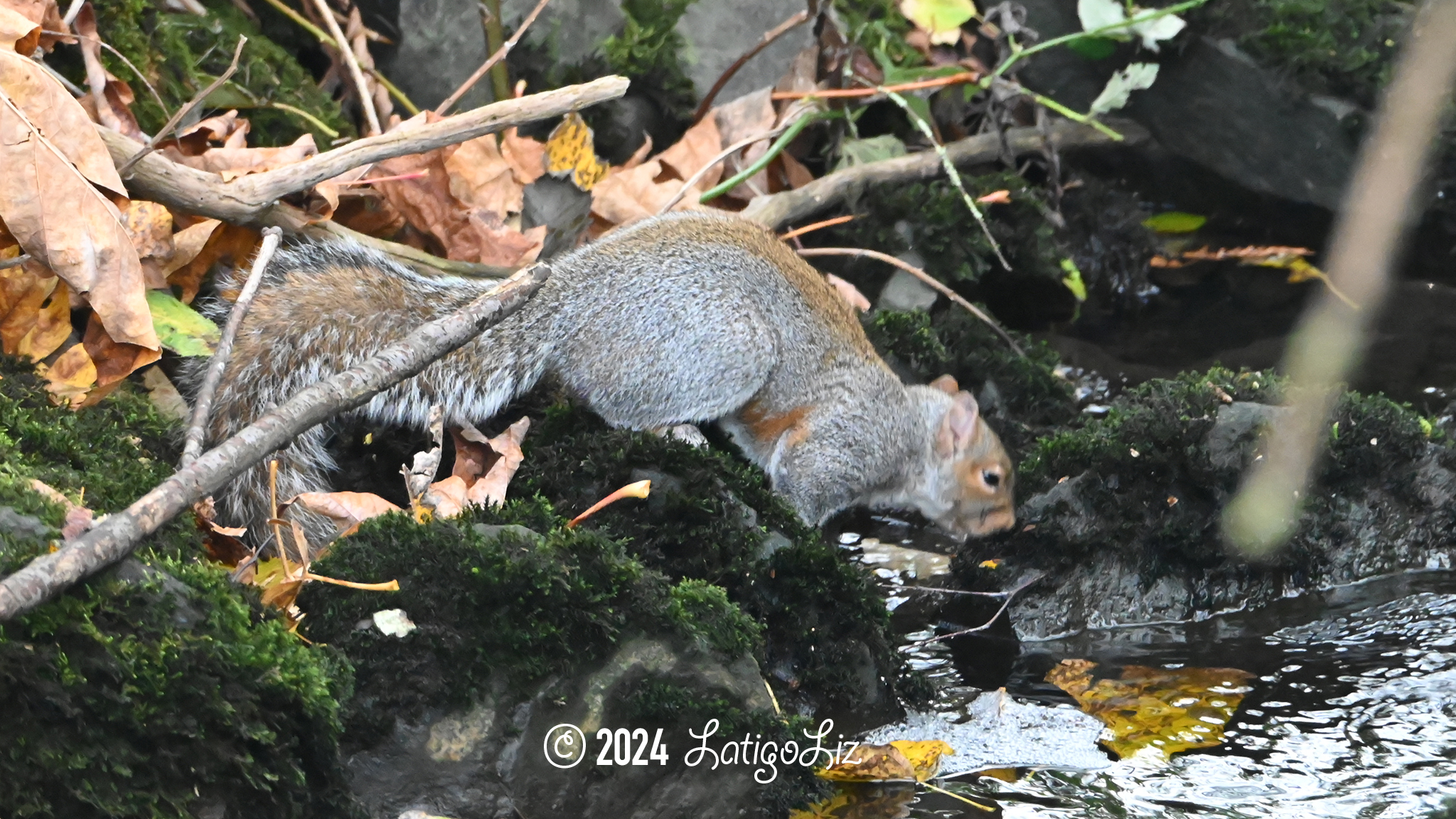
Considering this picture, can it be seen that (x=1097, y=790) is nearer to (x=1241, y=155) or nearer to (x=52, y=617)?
(x=52, y=617)

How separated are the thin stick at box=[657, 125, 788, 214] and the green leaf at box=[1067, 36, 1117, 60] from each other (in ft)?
5.14

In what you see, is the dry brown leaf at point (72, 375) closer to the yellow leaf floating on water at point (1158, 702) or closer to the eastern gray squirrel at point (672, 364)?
the eastern gray squirrel at point (672, 364)

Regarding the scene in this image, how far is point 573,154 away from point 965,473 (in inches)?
63.5

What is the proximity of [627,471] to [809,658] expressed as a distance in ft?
1.88

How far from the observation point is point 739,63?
479 cm

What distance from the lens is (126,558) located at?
6.88 ft

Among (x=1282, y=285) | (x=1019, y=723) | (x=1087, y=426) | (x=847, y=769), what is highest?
(x=1282, y=285)

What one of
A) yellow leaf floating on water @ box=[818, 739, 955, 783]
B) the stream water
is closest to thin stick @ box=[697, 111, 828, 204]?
the stream water

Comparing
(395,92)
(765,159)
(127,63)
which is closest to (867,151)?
(765,159)

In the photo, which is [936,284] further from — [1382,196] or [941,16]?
[1382,196]

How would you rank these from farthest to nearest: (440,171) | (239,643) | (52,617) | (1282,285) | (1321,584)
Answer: (1282,285) → (440,171) → (1321,584) → (239,643) → (52,617)

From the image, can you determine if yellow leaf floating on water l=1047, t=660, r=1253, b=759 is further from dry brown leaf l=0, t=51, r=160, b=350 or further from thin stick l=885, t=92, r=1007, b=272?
dry brown leaf l=0, t=51, r=160, b=350

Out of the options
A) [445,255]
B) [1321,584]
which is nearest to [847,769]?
[1321,584]

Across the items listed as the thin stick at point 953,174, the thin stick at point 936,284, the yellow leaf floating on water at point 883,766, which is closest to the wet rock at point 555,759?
the yellow leaf floating on water at point 883,766
